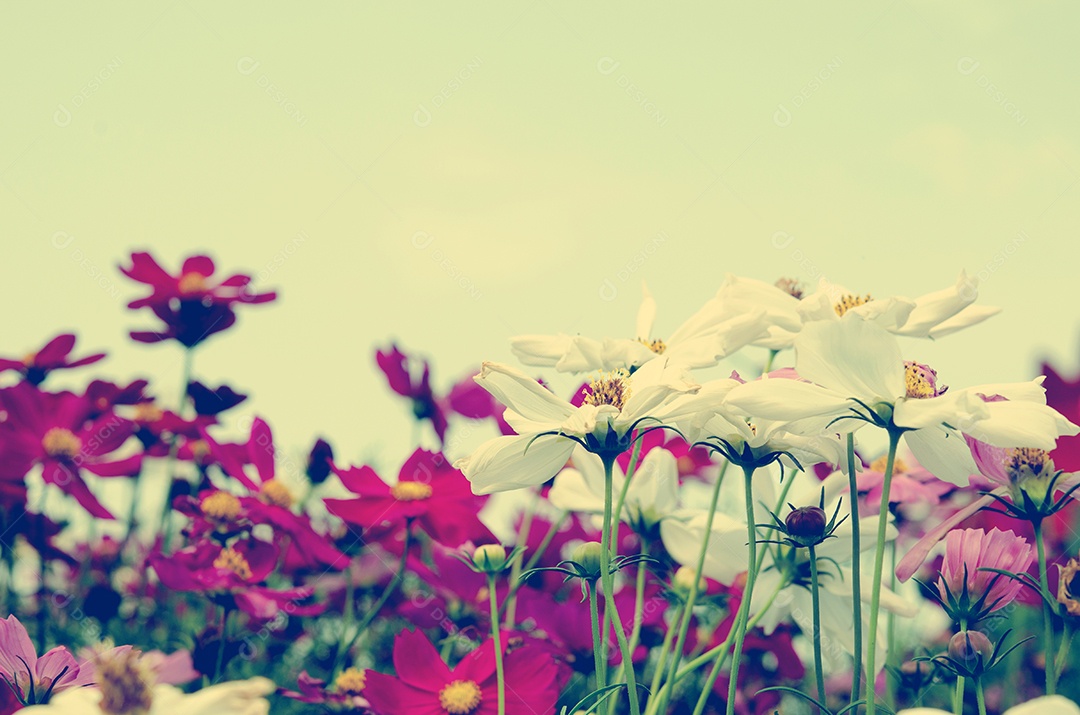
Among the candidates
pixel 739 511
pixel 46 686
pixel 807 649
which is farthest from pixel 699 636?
pixel 46 686

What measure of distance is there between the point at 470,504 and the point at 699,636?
352 millimetres

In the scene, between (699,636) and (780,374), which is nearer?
(780,374)

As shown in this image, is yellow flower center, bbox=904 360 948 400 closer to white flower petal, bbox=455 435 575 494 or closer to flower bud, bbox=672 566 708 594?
white flower petal, bbox=455 435 575 494

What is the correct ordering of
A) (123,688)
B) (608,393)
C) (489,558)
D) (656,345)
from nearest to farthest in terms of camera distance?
(123,688) → (608,393) → (489,558) → (656,345)

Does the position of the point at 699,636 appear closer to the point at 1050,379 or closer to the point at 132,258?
the point at 1050,379

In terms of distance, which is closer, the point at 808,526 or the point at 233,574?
the point at 808,526

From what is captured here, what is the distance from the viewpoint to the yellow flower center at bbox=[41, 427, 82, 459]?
3.44 feet

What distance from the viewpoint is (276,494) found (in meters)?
1.09

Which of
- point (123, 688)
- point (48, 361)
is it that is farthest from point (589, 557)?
point (48, 361)

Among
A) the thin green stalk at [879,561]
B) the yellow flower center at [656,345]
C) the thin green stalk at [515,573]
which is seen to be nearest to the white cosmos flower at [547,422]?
the thin green stalk at [879,561]

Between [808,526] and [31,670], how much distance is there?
1.49 feet

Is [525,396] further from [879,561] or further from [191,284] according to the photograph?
[191,284]

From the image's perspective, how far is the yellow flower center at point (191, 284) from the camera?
1.16 metres

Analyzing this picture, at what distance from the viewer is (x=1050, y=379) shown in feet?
2.89
